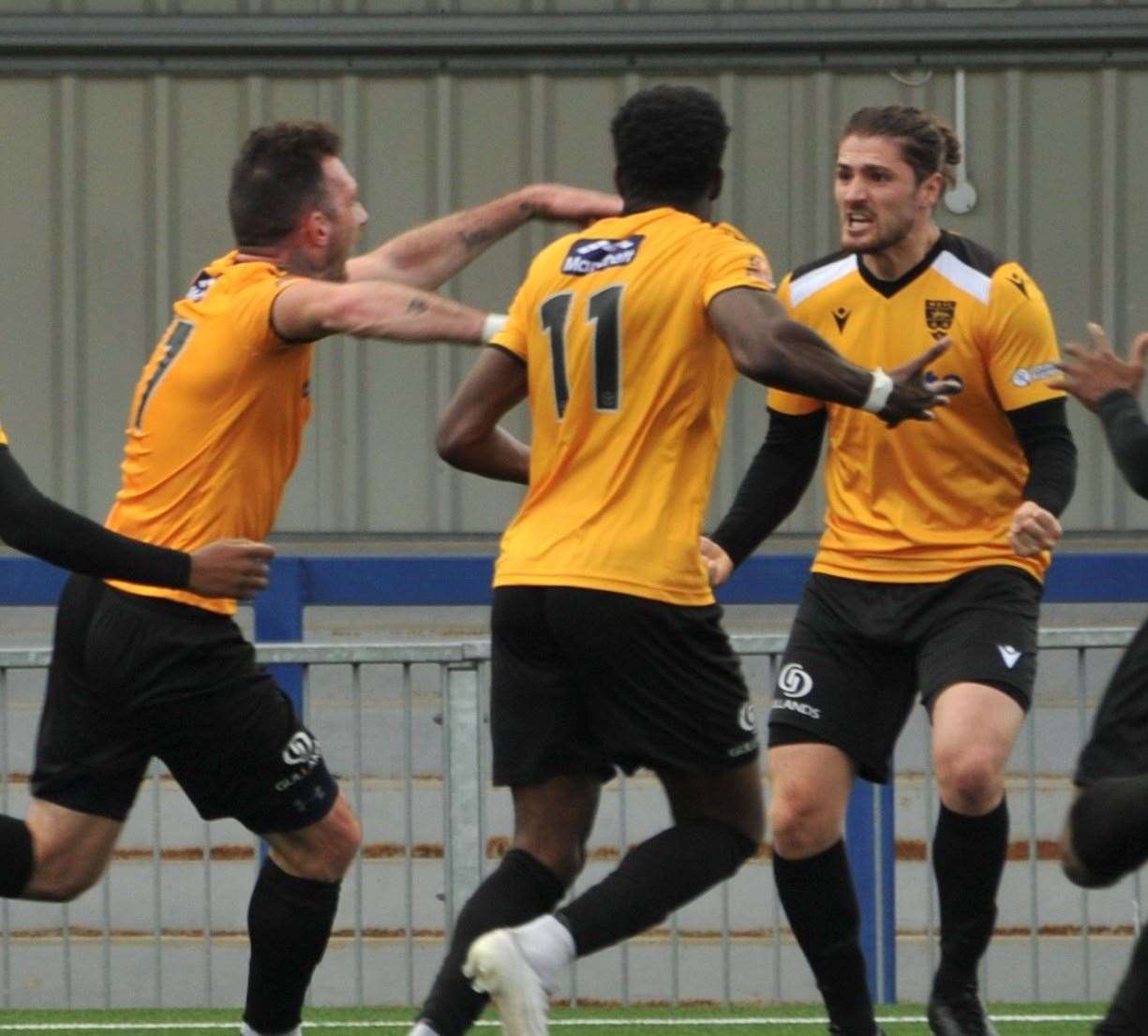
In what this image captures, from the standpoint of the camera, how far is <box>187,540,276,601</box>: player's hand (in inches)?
193

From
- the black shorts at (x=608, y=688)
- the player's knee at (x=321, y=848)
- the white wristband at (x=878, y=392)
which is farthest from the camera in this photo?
the player's knee at (x=321, y=848)

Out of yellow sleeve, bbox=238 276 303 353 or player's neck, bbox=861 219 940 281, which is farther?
player's neck, bbox=861 219 940 281

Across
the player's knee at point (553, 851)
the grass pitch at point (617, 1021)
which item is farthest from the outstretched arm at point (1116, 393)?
the grass pitch at point (617, 1021)

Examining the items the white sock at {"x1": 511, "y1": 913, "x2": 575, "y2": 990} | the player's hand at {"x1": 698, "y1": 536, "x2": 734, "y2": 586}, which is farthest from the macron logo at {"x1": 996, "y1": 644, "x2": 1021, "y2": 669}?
the white sock at {"x1": 511, "y1": 913, "x2": 575, "y2": 990}

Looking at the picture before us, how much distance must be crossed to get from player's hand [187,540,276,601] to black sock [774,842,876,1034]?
1364 millimetres

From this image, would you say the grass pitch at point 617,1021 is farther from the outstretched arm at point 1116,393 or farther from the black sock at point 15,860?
the outstretched arm at point 1116,393

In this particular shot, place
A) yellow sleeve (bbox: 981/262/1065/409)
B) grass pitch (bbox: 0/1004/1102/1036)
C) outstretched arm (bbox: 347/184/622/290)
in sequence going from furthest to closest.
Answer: grass pitch (bbox: 0/1004/1102/1036)
outstretched arm (bbox: 347/184/622/290)
yellow sleeve (bbox: 981/262/1065/409)

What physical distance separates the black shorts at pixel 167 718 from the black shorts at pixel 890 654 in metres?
1.13

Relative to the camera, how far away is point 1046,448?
17.7 ft

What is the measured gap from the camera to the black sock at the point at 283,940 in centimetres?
528

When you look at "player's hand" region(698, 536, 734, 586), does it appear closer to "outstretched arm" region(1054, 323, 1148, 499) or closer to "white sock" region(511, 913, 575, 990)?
"outstretched arm" region(1054, 323, 1148, 499)

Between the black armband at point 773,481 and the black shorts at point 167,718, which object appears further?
the black armband at point 773,481

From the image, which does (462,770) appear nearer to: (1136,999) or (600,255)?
(600,255)

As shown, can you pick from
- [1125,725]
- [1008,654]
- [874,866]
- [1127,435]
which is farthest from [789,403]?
[874,866]
